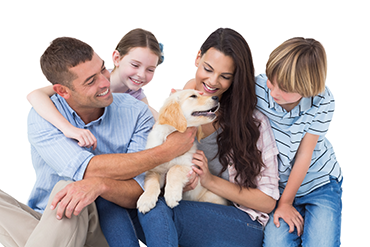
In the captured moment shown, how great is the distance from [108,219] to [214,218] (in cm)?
62

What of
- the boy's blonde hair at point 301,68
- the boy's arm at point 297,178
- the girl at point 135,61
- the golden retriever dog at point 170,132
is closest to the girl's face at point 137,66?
the girl at point 135,61

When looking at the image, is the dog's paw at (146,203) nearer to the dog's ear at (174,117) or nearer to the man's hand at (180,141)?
the man's hand at (180,141)

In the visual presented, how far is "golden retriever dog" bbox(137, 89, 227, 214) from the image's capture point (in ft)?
6.30

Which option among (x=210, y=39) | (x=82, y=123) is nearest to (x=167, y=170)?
(x=82, y=123)

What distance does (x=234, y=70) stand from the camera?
2.16 m

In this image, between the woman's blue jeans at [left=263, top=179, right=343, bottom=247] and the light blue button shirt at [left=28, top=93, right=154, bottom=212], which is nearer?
the light blue button shirt at [left=28, top=93, right=154, bottom=212]

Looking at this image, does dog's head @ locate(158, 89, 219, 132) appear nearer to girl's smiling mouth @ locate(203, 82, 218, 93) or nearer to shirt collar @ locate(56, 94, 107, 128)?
girl's smiling mouth @ locate(203, 82, 218, 93)

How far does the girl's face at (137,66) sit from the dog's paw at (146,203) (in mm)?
1118

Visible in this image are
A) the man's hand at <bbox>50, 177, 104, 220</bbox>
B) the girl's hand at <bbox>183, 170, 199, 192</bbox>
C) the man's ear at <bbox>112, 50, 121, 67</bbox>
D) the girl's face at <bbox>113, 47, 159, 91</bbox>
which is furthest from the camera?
the man's ear at <bbox>112, 50, 121, 67</bbox>

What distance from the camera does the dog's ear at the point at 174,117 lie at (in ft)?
6.58

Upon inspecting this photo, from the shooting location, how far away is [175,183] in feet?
6.42

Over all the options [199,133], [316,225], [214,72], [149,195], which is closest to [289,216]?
[316,225]

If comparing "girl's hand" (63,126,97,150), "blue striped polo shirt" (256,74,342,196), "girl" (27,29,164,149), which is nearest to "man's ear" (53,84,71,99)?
"girl's hand" (63,126,97,150)

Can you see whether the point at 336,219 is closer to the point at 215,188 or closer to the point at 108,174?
the point at 215,188
